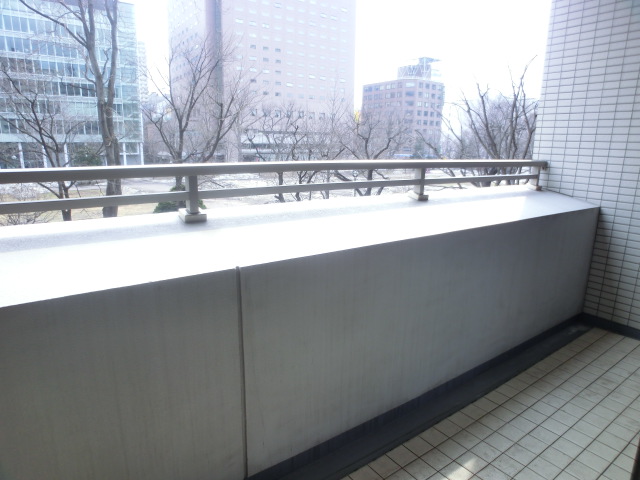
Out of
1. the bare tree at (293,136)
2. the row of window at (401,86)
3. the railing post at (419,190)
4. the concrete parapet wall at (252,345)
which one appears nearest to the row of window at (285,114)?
the bare tree at (293,136)

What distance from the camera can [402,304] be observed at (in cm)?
233

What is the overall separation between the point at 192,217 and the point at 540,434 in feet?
8.18

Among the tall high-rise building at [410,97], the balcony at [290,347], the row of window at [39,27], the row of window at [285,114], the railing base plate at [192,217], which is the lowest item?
the balcony at [290,347]

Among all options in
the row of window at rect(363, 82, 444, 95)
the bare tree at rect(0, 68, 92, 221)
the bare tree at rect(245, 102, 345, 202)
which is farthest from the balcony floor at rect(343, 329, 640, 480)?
the row of window at rect(363, 82, 444, 95)

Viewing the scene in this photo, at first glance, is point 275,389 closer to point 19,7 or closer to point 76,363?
point 76,363

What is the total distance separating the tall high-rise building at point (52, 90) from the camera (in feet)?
13.3

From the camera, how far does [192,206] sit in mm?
2287

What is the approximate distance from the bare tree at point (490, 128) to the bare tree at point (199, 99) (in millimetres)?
3907

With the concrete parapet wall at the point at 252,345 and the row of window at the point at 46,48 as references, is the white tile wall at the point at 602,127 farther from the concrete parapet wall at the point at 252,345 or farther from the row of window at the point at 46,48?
the row of window at the point at 46,48

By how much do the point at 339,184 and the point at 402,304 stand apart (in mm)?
961

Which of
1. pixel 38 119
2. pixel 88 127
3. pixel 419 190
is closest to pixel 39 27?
pixel 38 119

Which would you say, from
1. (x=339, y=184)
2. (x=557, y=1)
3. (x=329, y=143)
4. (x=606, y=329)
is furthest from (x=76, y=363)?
(x=329, y=143)

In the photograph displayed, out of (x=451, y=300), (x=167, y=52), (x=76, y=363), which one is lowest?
(x=451, y=300)

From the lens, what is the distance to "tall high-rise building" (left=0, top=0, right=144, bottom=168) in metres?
4.05
